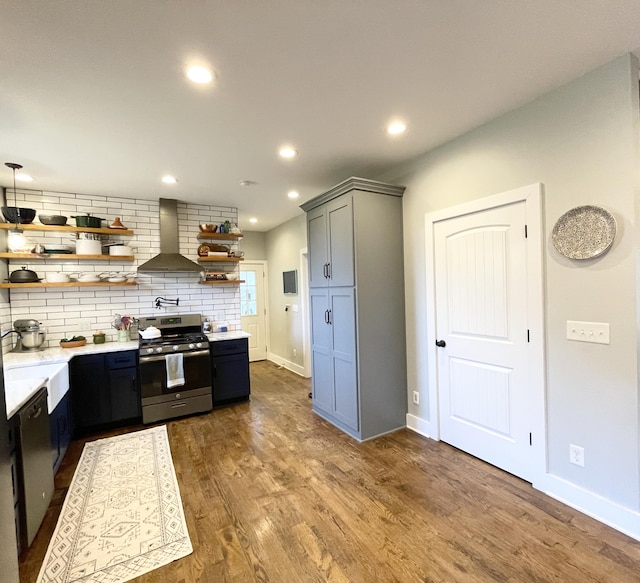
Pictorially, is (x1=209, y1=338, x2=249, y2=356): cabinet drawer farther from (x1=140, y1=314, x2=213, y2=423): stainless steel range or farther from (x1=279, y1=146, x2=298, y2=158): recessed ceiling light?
(x1=279, y1=146, x2=298, y2=158): recessed ceiling light

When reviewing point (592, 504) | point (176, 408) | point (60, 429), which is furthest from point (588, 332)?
point (60, 429)

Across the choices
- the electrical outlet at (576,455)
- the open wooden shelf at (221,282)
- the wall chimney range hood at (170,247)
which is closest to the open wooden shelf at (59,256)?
the wall chimney range hood at (170,247)

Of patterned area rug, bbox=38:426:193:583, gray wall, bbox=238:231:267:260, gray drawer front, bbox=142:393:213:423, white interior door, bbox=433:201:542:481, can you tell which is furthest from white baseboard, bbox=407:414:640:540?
gray wall, bbox=238:231:267:260

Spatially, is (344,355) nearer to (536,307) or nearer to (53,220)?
(536,307)

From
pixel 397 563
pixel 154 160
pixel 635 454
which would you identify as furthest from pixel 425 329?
pixel 154 160

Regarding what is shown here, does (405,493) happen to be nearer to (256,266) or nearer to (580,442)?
(580,442)

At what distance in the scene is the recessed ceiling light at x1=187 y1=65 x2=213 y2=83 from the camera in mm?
1731

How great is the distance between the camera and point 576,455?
79.7 inches

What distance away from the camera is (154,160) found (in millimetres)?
2910

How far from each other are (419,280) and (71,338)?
3.87 meters

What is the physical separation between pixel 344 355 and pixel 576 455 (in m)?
1.82

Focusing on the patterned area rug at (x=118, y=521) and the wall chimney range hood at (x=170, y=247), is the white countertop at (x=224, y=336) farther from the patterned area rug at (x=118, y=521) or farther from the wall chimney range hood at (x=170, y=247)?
the patterned area rug at (x=118, y=521)

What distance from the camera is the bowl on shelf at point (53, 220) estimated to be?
348 cm

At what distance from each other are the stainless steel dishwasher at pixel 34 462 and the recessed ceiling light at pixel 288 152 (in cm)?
253
